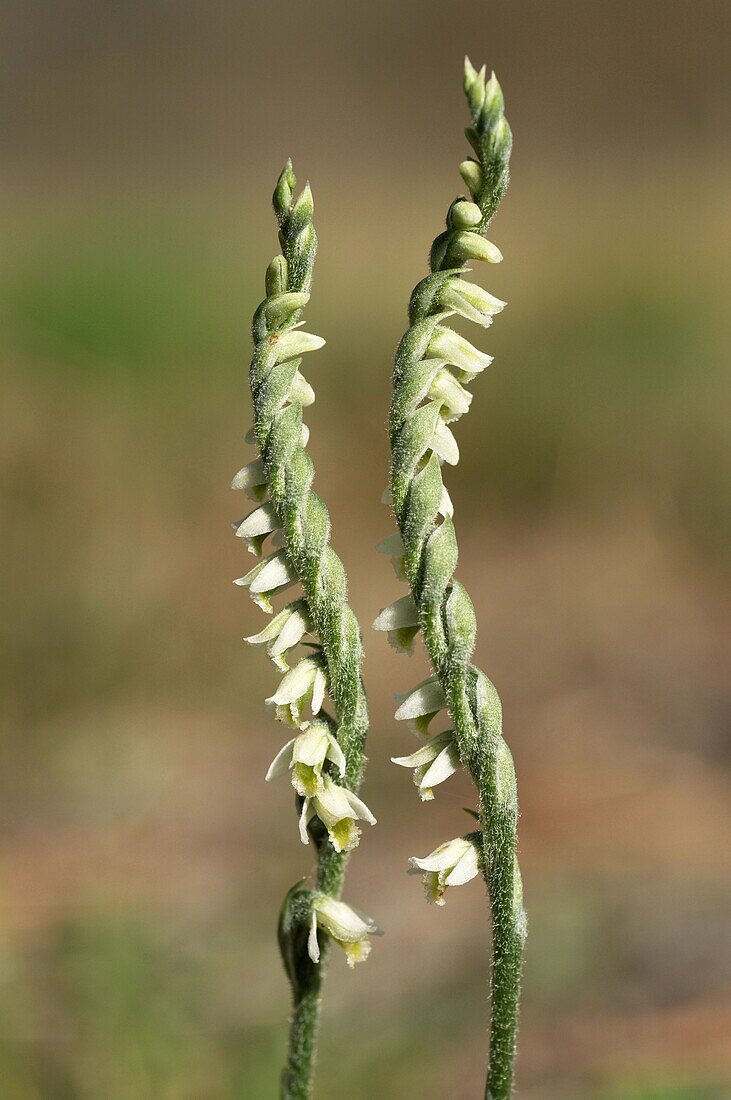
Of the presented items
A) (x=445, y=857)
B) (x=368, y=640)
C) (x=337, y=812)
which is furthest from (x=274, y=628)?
(x=368, y=640)

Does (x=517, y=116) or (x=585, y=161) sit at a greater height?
(x=517, y=116)

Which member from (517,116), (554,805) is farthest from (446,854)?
(517,116)

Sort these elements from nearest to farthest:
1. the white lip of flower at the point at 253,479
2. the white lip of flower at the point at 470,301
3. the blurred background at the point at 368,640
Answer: the white lip of flower at the point at 470,301, the white lip of flower at the point at 253,479, the blurred background at the point at 368,640

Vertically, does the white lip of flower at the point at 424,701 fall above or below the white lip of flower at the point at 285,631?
below

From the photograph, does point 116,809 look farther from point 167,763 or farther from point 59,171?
point 59,171

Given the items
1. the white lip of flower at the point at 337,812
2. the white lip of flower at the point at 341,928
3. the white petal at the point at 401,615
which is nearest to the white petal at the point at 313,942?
the white lip of flower at the point at 341,928

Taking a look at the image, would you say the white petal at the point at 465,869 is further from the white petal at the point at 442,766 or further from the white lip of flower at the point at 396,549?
the white lip of flower at the point at 396,549
